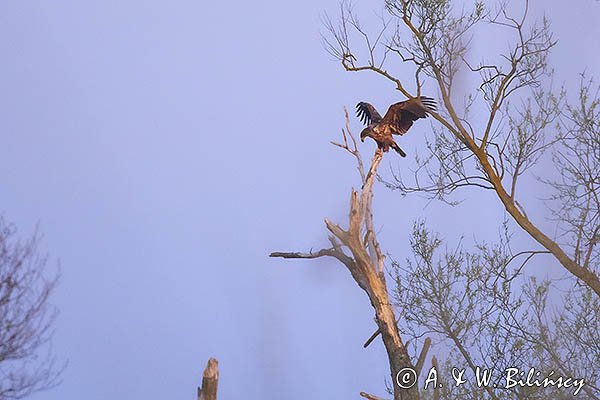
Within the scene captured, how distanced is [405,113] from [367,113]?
0.23 metres

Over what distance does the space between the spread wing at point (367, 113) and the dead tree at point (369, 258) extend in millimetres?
180

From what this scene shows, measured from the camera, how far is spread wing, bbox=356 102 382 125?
16.2 feet

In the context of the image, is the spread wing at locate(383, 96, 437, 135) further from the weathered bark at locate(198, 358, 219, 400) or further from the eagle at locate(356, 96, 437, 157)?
the weathered bark at locate(198, 358, 219, 400)

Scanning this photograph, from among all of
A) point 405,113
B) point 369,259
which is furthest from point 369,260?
point 405,113

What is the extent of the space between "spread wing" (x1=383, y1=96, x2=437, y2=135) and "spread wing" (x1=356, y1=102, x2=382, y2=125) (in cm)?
9

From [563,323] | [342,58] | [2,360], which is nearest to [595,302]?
[563,323]

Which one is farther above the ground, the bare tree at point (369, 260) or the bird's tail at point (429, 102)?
the bird's tail at point (429, 102)

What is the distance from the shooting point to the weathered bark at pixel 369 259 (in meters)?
4.54

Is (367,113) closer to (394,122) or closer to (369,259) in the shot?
(394,122)

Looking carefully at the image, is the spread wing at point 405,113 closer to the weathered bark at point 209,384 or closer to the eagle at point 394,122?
the eagle at point 394,122

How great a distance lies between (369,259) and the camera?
15.4ft

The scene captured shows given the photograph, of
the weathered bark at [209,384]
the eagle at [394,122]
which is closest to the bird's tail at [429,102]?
the eagle at [394,122]

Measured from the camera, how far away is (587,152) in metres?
5.14

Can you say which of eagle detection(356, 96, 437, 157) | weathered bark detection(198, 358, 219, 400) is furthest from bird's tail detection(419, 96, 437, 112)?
weathered bark detection(198, 358, 219, 400)
